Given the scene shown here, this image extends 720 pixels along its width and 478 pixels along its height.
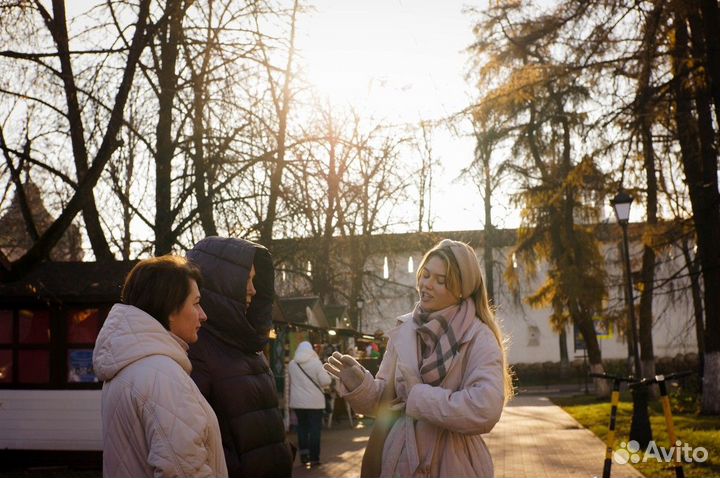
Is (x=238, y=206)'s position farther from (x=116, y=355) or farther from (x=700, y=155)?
(x=116, y=355)

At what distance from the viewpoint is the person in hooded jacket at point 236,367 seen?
423cm

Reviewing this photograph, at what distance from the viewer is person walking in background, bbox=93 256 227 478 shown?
333 cm

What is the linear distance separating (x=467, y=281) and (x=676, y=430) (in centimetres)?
1354

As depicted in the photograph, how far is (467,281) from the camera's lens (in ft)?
14.5

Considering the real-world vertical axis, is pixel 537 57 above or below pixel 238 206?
above

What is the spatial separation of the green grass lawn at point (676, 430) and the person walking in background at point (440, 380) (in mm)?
8168

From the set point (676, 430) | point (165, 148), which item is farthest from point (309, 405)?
point (676, 430)

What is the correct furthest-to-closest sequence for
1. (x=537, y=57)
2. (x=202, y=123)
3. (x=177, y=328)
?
1. (x=537, y=57)
2. (x=202, y=123)
3. (x=177, y=328)

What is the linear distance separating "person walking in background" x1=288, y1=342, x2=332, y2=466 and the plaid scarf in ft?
35.4

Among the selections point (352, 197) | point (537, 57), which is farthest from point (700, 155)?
point (352, 197)

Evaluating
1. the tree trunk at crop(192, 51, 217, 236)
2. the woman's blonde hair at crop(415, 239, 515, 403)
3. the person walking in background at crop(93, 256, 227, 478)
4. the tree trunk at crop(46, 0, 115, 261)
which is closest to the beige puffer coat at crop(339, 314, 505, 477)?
the woman's blonde hair at crop(415, 239, 515, 403)

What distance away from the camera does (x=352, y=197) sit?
55.2 ft

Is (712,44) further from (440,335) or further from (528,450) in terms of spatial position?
(440,335)

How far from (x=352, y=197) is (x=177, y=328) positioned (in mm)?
13270
